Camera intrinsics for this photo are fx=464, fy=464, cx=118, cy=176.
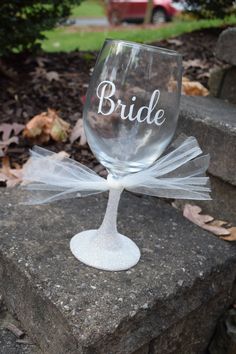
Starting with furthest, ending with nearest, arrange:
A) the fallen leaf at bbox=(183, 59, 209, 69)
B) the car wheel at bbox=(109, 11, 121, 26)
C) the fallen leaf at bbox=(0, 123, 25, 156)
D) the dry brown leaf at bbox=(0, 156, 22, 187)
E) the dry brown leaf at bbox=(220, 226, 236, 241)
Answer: the car wheel at bbox=(109, 11, 121, 26) → the fallen leaf at bbox=(183, 59, 209, 69) → the fallen leaf at bbox=(0, 123, 25, 156) → the dry brown leaf at bbox=(0, 156, 22, 187) → the dry brown leaf at bbox=(220, 226, 236, 241)

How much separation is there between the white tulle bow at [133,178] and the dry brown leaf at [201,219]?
0.27m

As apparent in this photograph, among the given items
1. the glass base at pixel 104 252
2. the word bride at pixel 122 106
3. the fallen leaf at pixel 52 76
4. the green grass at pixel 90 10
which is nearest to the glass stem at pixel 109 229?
the glass base at pixel 104 252

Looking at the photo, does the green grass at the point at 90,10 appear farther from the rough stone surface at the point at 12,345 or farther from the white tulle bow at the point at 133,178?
the rough stone surface at the point at 12,345

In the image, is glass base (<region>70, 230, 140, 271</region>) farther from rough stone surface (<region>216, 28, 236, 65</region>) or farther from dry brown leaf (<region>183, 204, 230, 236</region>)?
rough stone surface (<region>216, 28, 236, 65</region>)

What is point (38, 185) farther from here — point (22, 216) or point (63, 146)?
point (63, 146)

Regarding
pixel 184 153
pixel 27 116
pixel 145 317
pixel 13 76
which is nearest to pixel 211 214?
pixel 184 153

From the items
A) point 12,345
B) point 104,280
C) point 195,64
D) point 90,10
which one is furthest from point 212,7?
point 90,10

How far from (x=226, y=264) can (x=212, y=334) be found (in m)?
0.24

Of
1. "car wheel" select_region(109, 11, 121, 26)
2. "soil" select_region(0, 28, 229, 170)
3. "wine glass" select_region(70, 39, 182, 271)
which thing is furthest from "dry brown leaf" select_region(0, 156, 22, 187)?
"car wheel" select_region(109, 11, 121, 26)

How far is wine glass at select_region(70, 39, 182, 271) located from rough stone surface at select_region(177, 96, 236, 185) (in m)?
0.44

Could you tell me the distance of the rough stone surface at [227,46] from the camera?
1.73 m

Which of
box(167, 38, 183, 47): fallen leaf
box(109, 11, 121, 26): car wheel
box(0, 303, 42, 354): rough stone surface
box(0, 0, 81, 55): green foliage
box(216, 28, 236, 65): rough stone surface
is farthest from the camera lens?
box(109, 11, 121, 26): car wheel

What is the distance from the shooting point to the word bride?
0.94 metres

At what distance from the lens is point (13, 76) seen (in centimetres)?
246
